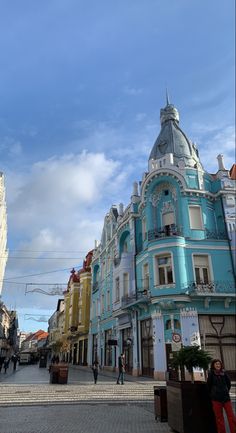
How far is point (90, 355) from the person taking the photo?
134ft

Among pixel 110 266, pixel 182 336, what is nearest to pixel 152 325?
pixel 182 336

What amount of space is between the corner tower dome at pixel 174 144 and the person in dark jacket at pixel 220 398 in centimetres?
2272

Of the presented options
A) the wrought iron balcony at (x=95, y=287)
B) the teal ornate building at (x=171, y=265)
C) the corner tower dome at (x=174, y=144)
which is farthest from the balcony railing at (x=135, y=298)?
the wrought iron balcony at (x=95, y=287)

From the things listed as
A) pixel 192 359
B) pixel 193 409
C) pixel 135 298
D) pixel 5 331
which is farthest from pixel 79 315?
pixel 5 331

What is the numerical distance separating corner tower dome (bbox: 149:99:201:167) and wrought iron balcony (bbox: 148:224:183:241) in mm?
5809

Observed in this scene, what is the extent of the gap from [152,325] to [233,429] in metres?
17.9

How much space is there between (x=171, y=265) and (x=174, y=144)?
442 inches

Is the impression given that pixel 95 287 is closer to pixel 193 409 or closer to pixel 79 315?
pixel 79 315

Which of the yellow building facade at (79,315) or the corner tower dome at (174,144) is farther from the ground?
the corner tower dome at (174,144)

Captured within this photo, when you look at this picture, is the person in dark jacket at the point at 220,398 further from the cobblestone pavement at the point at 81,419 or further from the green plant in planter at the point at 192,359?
the cobblestone pavement at the point at 81,419

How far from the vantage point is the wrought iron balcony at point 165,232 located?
83.5 feet

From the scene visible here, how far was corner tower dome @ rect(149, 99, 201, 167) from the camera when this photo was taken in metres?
28.9

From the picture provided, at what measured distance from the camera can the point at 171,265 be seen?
24.6 m

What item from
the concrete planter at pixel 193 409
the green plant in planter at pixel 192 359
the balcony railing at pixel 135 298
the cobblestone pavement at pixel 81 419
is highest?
the balcony railing at pixel 135 298
